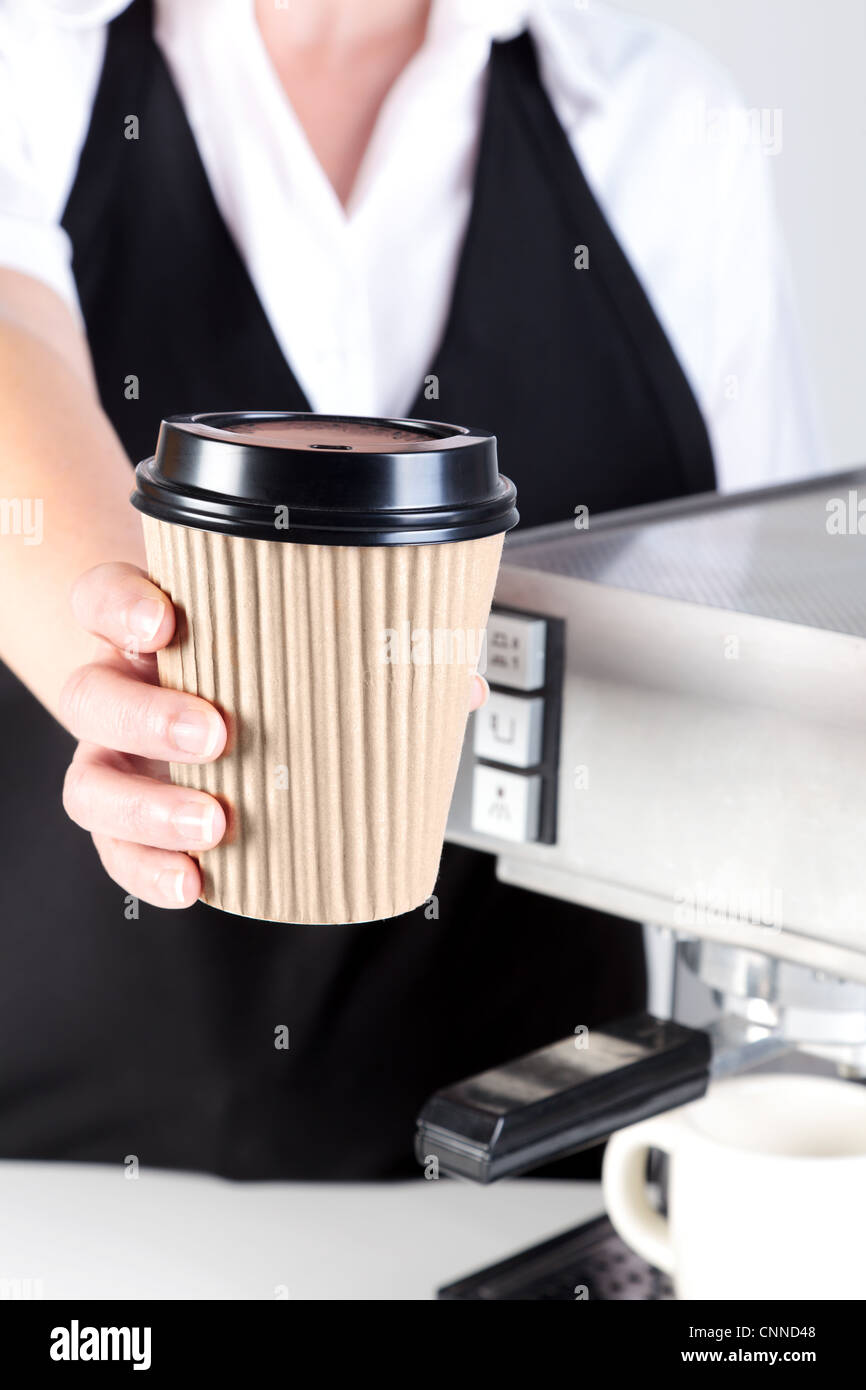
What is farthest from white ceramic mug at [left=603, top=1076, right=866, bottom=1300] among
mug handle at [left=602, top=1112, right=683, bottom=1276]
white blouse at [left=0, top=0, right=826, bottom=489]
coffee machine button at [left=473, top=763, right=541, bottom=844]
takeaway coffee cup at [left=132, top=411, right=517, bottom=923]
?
white blouse at [left=0, top=0, right=826, bottom=489]

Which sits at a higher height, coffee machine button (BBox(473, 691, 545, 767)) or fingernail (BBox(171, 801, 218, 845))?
fingernail (BBox(171, 801, 218, 845))

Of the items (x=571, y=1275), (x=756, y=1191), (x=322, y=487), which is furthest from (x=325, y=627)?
(x=571, y=1275)

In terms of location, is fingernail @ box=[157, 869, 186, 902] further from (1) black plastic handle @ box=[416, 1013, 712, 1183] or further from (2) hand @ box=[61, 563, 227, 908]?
(1) black plastic handle @ box=[416, 1013, 712, 1183]

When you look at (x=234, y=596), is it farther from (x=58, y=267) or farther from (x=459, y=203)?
(x=459, y=203)

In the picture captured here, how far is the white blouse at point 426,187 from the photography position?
0.76 meters

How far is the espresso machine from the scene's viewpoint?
1.61 ft

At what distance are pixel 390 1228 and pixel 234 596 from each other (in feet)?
1.58

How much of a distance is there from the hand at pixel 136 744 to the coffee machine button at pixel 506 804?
15cm

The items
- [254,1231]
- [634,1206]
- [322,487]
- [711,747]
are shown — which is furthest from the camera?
[254,1231]

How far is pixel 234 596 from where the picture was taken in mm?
365

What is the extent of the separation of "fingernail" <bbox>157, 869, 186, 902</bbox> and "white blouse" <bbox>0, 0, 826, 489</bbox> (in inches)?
13.6

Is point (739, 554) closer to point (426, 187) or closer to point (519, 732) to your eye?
point (519, 732)

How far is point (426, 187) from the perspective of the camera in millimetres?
835

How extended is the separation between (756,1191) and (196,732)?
305 millimetres
